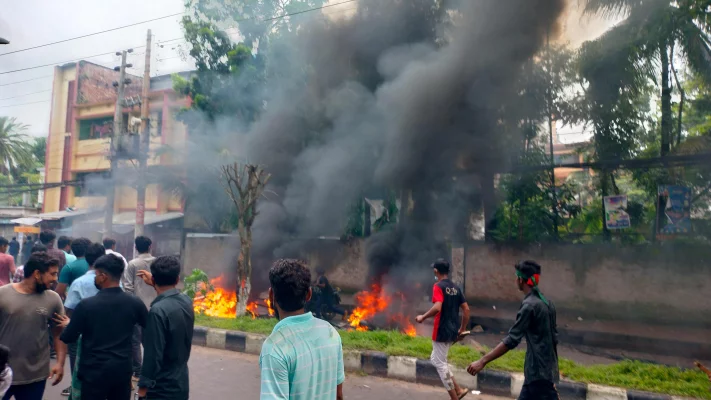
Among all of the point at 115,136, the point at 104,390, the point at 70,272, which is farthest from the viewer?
the point at 115,136

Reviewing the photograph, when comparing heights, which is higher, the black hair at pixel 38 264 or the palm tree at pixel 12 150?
the palm tree at pixel 12 150

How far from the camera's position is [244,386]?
17.0 feet

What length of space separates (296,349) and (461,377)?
155 inches

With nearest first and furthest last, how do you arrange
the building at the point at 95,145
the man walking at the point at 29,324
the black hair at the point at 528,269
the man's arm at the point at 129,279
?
the man walking at the point at 29,324
the black hair at the point at 528,269
the man's arm at the point at 129,279
the building at the point at 95,145

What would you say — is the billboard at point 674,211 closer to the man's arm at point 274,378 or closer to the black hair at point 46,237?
the man's arm at point 274,378

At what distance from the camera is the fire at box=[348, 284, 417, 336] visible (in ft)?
29.2

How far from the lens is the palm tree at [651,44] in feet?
28.8

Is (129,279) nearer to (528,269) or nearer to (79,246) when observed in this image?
(79,246)

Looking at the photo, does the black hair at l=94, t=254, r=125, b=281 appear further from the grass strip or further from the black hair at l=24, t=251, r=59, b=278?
the grass strip

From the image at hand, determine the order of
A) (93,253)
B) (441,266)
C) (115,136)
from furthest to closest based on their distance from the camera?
(115,136)
(441,266)
(93,253)

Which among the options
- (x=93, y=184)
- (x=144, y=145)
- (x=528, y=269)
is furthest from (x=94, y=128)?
(x=528, y=269)

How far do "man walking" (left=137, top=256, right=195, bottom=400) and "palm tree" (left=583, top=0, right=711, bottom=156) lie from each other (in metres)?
9.61

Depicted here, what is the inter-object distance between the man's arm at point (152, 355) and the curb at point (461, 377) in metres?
3.48

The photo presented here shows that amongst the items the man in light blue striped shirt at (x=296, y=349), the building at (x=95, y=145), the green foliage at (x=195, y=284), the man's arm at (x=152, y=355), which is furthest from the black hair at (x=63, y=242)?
the building at (x=95, y=145)
